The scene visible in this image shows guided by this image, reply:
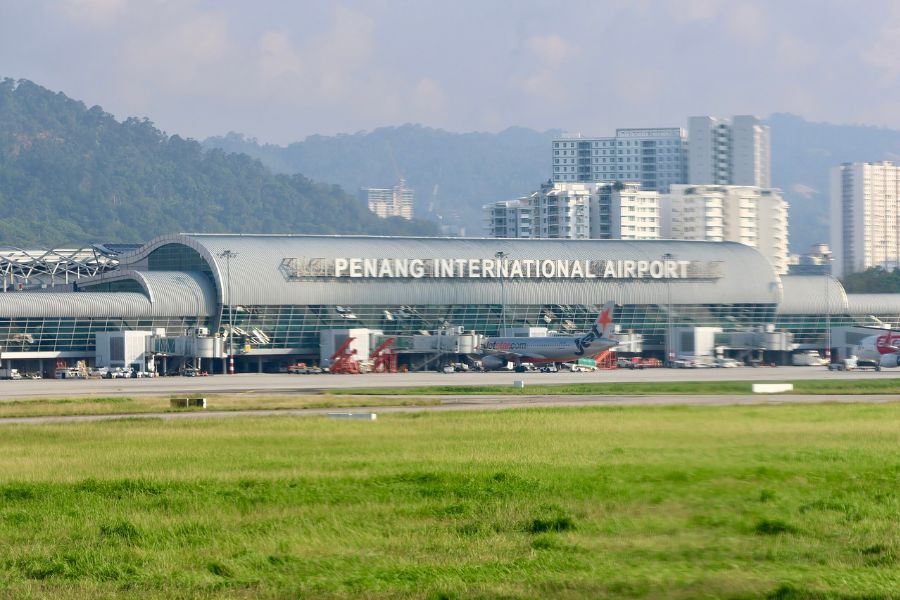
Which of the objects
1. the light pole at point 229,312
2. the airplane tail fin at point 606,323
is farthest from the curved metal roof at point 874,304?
the light pole at point 229,312

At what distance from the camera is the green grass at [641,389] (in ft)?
289

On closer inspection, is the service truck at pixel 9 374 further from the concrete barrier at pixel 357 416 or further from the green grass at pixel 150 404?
the concrete barrier at pixel 357 416

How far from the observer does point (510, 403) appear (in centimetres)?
7725

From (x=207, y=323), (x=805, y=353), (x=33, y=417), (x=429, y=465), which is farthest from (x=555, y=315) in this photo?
(x=429, y=465)

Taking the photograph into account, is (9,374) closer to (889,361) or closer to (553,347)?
(553,347)

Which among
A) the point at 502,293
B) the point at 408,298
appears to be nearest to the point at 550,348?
the point at 502,293

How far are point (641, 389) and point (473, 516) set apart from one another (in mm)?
65685

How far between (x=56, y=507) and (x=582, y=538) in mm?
13479

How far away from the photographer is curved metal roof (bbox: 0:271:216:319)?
150m

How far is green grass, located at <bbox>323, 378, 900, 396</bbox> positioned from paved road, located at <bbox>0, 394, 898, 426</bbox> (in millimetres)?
5509

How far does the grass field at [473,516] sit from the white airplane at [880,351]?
10274 cm

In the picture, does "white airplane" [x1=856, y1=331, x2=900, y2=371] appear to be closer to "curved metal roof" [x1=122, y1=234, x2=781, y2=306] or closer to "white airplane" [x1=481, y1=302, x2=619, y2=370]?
"curved metal roof" [x1=122, y1=234, x2=781, y2=306]

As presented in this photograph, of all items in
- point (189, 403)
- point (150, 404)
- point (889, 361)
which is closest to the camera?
point (189, 403)

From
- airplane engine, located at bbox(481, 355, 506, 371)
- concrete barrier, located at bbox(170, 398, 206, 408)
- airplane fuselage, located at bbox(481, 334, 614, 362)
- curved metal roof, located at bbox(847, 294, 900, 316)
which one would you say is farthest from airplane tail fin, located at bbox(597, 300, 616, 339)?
concrete barrier, located at bbox(170, 398, 206, 408)
